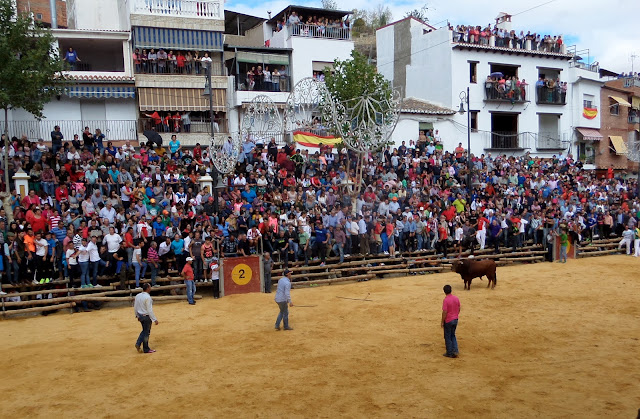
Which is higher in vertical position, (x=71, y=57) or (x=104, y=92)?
(x=71, y=57)

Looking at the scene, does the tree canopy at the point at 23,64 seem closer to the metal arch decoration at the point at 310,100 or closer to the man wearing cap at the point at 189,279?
the man wearing cap at the point at 189,279

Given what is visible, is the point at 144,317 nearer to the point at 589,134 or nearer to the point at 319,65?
the point at 319,65

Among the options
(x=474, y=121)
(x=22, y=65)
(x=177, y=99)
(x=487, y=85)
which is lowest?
(x=474, y=121)

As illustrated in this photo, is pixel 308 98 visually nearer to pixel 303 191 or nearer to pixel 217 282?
pixel 303 191

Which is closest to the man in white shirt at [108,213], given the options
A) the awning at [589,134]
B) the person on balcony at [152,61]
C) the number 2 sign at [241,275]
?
the number 2 sign at [241,275]

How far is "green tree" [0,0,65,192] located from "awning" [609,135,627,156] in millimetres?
41371

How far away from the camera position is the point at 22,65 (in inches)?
760

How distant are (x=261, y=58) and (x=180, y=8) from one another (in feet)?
17.4

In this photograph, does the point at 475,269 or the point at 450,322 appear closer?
the point at 450,322

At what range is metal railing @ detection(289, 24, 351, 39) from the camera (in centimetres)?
3291

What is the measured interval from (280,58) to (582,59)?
27429 mm

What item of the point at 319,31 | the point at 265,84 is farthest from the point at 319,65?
the point at 265,84

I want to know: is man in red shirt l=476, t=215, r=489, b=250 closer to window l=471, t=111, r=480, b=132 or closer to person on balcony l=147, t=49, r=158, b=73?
window l=471, t=111, r=480, b=132

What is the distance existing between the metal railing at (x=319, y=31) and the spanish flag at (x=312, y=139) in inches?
373
